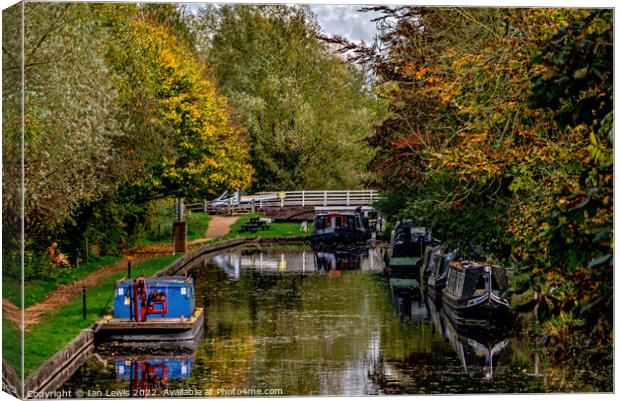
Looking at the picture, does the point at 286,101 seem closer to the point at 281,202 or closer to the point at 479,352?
the point at 281,202

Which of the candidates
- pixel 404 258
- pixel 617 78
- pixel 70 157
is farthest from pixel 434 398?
pixel 404 258

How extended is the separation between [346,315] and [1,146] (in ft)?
28.8

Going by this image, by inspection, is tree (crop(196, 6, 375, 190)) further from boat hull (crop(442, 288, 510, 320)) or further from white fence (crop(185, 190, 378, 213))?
boat hull (crop(442, 288, 510, 320))

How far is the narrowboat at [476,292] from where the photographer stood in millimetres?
26234

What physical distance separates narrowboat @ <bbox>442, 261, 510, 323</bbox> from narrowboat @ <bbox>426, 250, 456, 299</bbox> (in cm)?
212

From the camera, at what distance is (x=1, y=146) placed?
52.5 feet

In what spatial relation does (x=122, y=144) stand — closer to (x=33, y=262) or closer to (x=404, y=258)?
(x=33, y=262)

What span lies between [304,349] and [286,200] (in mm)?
2895

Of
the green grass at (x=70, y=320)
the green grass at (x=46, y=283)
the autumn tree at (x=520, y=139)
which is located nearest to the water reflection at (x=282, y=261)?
the green grass at (x=70, y=320)

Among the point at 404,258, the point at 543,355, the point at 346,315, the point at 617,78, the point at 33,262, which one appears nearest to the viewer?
the point at 617,78

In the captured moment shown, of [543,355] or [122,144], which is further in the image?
[122,144]

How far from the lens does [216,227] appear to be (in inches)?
837

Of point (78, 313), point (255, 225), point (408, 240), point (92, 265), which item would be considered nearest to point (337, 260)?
point (255, 225)

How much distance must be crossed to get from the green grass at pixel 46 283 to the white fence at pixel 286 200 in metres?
2.09
